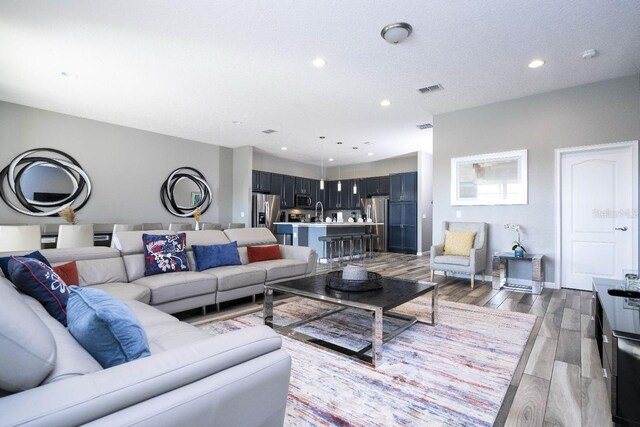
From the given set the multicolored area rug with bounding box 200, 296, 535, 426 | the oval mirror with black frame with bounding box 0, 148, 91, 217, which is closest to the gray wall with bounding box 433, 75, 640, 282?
the multicolored area rug with bounding box 200, 296, 535, 426

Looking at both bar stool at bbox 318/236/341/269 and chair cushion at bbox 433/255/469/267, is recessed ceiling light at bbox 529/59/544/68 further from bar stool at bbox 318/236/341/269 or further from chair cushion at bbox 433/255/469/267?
bar stool at bbox 318/236/341/269

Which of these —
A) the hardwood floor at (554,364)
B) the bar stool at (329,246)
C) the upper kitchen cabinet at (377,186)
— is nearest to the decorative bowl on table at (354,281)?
the hardwood floor at (554,364)

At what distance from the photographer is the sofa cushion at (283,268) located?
3816 millimetres

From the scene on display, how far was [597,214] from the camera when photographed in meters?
4.31

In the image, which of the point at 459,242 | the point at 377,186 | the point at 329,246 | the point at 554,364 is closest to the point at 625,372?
the point at 554,364

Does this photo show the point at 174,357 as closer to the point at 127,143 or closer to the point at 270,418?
the point at 270,418

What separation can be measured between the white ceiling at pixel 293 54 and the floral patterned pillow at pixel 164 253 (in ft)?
6.87

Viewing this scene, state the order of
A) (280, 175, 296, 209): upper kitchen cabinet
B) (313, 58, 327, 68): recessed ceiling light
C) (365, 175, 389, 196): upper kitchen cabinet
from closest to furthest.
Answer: (313, 58, 327, 68): recessed ceiling light → (280, 175, 296, 209): upper kitchen cabinet → (365, 175, 389, 196): upper kitchen cabinet

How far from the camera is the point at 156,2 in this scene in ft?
8.94

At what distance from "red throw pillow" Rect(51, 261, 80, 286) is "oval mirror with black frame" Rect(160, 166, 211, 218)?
4.42 m

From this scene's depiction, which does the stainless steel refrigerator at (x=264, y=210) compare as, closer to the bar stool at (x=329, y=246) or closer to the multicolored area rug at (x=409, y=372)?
the bar stool at (x=329, y=246)

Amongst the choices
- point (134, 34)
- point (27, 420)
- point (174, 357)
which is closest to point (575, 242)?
point (174, 357)

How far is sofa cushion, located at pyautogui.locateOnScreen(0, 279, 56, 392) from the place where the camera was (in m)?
0.76

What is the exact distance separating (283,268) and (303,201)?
6401 mm
